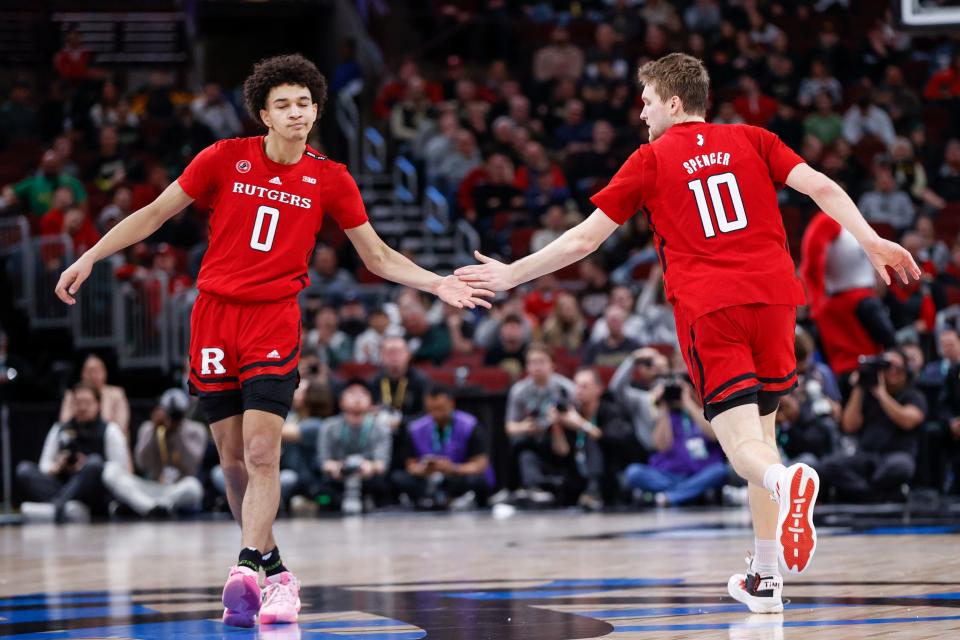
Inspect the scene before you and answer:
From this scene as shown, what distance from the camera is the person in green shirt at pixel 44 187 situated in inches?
702

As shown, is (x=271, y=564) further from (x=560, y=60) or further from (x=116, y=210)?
(x=560, y=60)

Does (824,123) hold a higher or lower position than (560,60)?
lower

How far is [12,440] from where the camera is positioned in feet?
48.4

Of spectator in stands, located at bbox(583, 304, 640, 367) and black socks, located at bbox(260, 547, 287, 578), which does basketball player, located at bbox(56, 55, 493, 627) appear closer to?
black socks, located at bbox(260, 547, 287, 578)

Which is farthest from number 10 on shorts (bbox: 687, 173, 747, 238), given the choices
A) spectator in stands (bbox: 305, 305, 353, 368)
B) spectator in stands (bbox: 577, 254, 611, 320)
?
spectator in stands (bbox: 577, 254, 611, 320)

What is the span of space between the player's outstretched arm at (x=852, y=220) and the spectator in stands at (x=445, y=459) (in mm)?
8027

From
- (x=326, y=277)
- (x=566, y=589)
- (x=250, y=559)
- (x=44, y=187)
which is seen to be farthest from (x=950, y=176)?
(x=250, y=559)

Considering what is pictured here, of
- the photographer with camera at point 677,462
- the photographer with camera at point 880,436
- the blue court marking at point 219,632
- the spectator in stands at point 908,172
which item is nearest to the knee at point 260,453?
the blue court marking at point 219,632

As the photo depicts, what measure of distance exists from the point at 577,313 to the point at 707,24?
7.75 m

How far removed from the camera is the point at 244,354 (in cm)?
603

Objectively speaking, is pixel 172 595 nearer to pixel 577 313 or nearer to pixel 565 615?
pixel 565 615

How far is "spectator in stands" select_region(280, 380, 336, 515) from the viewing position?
1392 cm

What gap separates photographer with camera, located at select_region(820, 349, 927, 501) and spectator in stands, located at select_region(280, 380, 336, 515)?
4.48 meters

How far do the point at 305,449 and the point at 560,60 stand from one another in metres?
9.18
